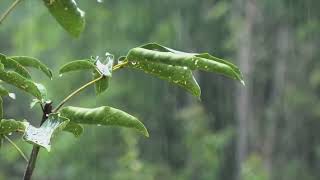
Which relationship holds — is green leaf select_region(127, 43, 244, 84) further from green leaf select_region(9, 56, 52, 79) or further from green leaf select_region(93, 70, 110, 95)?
green leaf select_region(9, 56, 52, 79)

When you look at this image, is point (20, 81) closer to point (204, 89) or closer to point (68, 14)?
point (68, 14)

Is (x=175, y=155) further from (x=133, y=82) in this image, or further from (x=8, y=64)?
(x=8, y=64)

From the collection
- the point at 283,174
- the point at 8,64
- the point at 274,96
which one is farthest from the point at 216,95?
the point at 8,64

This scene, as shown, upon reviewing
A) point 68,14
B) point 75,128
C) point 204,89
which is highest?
point 68,14

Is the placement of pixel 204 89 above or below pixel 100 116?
below

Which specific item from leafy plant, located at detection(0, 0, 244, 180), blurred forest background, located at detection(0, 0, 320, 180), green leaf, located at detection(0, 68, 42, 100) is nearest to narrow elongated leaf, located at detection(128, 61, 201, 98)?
leafy plant, located at detection(0, 0, 244, 180)

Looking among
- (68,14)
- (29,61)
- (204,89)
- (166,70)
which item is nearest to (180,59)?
(166,70)
